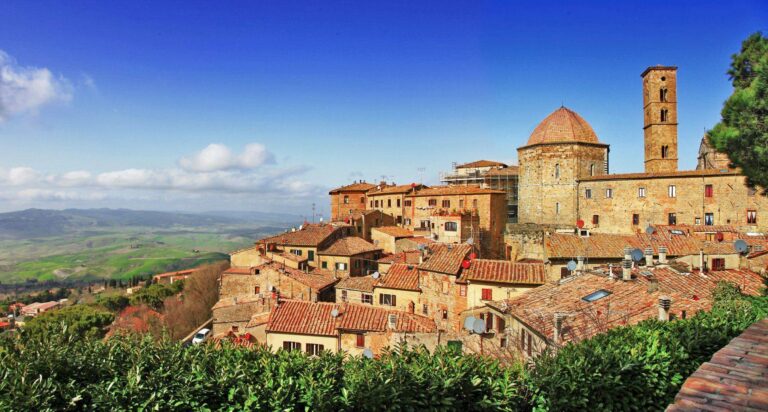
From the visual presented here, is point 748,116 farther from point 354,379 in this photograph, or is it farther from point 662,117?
point 662,117

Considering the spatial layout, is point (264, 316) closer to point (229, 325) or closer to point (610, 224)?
point (229, 325)

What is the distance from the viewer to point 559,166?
149 ft

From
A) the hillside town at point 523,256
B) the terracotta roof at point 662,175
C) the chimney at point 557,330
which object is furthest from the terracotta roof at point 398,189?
the chimney at point 557,330

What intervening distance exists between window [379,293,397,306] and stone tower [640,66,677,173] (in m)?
33.5

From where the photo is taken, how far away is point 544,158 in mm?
45906

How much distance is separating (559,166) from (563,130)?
3643 mm

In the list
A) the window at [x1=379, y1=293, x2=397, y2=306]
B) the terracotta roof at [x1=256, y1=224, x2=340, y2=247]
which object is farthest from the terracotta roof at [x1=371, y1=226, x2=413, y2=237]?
the window at [x1=379, y1=293, x2=397, y2=306]

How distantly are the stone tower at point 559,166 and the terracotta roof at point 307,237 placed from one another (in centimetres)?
2030

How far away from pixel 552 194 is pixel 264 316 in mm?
30532

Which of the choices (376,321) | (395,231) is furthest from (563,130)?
(376,321)

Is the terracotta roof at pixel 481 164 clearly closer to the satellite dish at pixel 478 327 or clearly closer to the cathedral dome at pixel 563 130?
the cathedral dome at pixel 563 130

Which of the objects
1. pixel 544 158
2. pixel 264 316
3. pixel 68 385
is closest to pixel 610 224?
pixel 544 158

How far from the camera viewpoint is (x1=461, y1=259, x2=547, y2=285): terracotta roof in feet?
79.8

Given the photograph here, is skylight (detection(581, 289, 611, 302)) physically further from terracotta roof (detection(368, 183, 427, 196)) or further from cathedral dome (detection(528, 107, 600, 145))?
terracotta roof (detection(368, 183, 427, 196))
